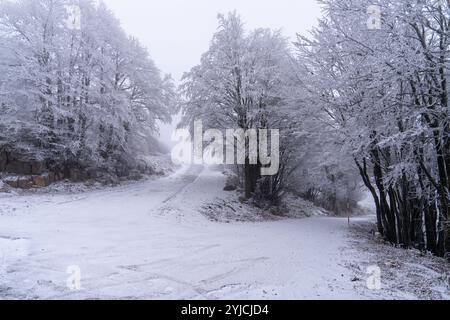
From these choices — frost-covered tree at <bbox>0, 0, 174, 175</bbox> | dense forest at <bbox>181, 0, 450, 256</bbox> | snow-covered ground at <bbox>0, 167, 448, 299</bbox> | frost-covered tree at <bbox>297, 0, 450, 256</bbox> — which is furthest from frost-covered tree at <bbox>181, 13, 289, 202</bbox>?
snow-covered ground at <bbox>0, 167, 448, 299</bbox>

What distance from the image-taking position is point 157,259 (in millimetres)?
6820

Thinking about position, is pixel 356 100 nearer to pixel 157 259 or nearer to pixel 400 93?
pixel 400 93

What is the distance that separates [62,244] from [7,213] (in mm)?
5180

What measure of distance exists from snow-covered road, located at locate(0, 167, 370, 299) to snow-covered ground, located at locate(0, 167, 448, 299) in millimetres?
18

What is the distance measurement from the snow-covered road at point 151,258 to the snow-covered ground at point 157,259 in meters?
0.02

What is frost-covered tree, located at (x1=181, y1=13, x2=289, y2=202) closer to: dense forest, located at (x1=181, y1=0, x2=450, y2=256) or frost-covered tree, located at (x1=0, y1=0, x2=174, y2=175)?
dense forest, located at (x1=181, y1=0, x2=450, y2=256)

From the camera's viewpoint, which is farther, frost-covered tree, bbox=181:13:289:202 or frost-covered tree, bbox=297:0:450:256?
frost-covered tree, bbox=181:13:289:202

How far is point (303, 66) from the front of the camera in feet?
46.1

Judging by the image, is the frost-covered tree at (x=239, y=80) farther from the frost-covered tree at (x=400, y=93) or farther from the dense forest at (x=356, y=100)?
the frost-covered tree at (x=400, y=93)

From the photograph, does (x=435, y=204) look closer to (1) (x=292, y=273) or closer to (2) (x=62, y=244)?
(1) (x=292, y=273)

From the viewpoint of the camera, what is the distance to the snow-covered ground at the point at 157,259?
5082 millimetres

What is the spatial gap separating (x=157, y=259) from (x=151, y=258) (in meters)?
0.16

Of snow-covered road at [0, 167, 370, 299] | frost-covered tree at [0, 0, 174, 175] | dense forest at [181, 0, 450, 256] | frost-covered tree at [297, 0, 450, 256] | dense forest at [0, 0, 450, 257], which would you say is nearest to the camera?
snow-covered road at [0, 167, 370, 299]

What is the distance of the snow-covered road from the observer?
16.7ft
